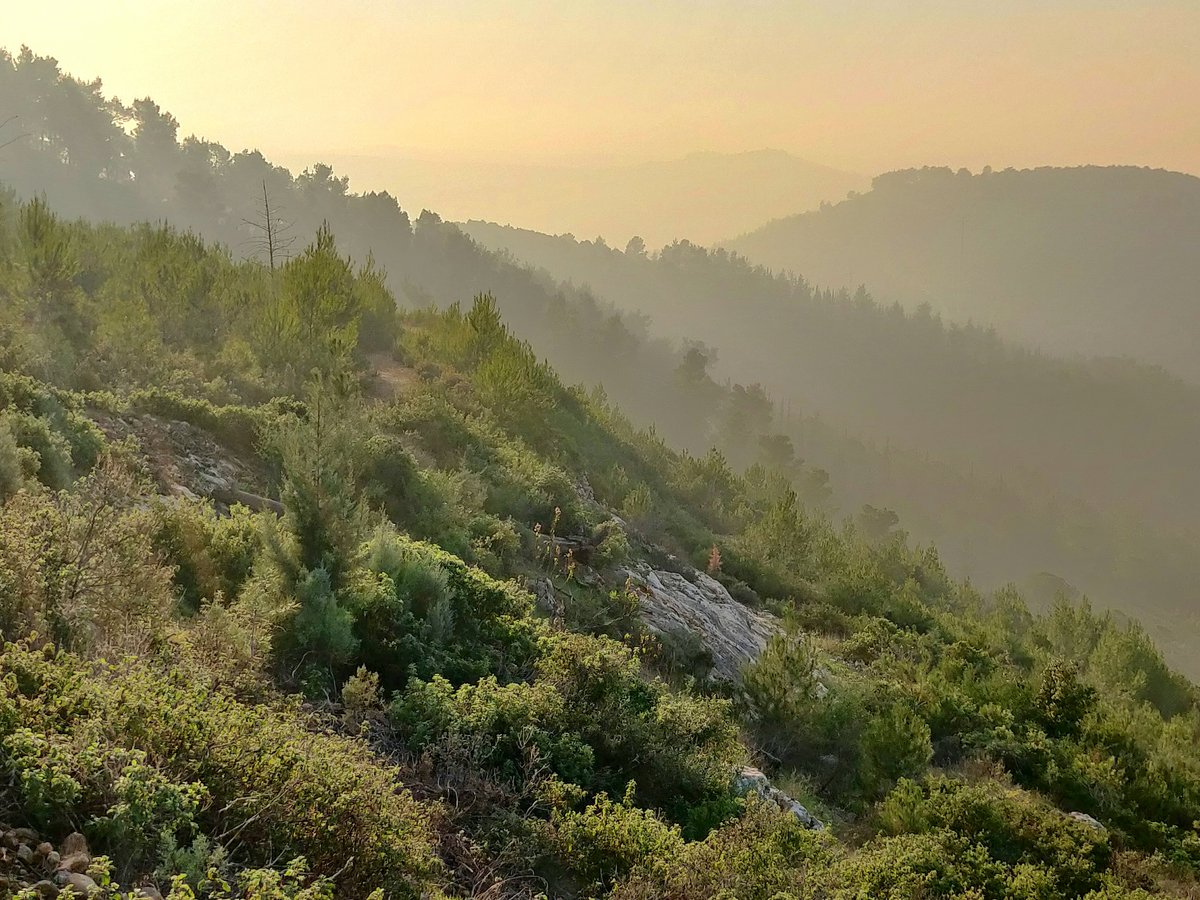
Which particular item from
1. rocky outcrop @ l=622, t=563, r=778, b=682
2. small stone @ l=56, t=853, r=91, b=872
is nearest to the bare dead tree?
rocky outcrop @ l=622, t=563, r=778, b=682

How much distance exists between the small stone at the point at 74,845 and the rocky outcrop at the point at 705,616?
8.28 meters

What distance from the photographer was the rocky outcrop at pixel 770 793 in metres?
6.18

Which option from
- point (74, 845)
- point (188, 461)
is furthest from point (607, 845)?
point (188, 461)

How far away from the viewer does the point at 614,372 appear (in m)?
90.4

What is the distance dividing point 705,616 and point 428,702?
839 cm

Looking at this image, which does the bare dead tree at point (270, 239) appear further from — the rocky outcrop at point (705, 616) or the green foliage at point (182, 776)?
the green foliage at point (182, 776)

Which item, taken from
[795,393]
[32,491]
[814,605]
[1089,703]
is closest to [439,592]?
[32,491]

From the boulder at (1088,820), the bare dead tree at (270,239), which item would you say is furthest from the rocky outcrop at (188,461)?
the bare dead tree at (270,239)

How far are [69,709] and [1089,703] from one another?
499 inches

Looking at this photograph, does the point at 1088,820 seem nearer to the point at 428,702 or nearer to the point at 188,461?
the point at 428,702

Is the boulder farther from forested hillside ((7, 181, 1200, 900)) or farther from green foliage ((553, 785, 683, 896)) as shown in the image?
green foliage ((553, 785, 683, 896))

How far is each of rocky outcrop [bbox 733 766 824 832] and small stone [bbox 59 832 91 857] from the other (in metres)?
4.73

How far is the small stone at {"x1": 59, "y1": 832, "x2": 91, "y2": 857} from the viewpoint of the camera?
265 cm

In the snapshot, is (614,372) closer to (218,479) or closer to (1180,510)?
(218,479)
